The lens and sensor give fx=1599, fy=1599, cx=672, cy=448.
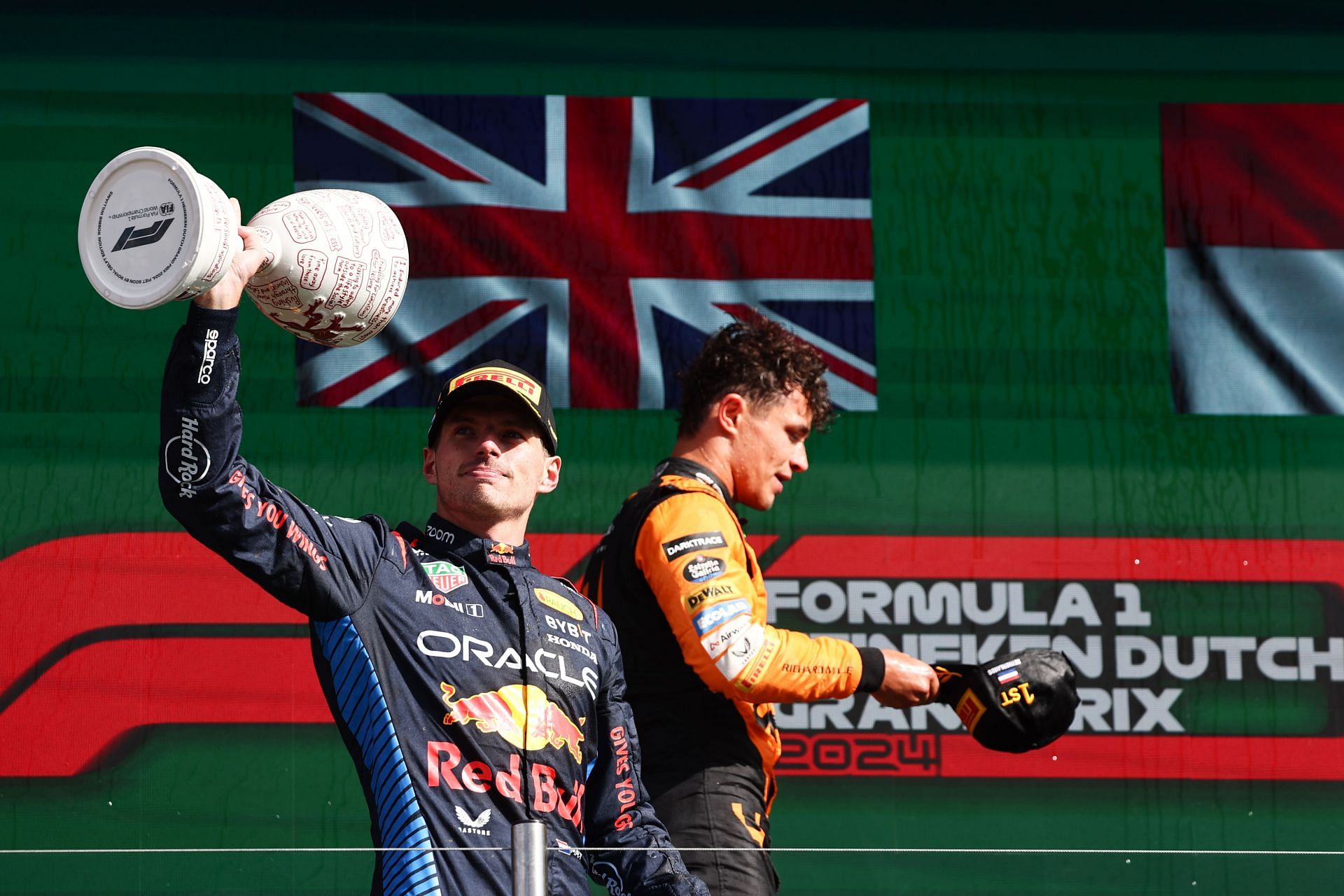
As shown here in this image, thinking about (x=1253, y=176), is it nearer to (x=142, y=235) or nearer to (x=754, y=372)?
(x=754, y=372)

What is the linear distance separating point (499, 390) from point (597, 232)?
1426mm

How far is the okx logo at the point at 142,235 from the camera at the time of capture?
5.35 ft

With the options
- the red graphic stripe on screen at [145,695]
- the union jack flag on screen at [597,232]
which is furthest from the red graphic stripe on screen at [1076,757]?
the red graphic stripe on screen at [145,695]

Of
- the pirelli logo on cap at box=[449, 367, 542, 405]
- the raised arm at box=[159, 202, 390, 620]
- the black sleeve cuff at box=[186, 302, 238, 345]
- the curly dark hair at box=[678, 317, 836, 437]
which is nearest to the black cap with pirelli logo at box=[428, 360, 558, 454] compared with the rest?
the pirelli logo on cap at box=[449, 367, 542, 405]

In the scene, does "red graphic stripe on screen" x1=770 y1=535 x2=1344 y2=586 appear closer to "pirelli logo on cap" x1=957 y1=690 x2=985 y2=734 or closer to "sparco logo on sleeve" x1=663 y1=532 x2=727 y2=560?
"pirelli logo on cap" x1=957 y1=690 x2=985 y2=734

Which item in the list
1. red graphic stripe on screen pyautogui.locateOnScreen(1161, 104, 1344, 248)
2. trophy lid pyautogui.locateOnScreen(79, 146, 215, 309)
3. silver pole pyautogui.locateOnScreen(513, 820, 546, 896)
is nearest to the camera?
silver pole pyautogui.locateOnScreen(513, 820, 546, 896)

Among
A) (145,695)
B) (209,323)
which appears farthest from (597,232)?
(209,323)

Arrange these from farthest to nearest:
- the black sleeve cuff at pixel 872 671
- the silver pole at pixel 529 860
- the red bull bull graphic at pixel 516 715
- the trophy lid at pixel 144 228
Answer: the black sleeve cuff at pixel 872 671 → the red bull bull graphic at pixel 516 715 → the trophy lid at pixel 144 228 → the silver pole at pixel 529 860

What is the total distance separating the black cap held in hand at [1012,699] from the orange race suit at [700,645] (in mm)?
179

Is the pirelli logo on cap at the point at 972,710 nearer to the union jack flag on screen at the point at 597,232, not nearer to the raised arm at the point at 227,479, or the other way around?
the union jack flag on screen at the point at 597,232

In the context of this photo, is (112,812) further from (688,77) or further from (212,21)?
(688,77)

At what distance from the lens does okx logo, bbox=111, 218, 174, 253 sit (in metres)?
1.63

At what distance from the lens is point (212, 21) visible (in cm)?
339

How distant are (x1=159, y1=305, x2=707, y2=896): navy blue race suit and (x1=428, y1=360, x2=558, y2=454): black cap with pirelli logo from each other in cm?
15
